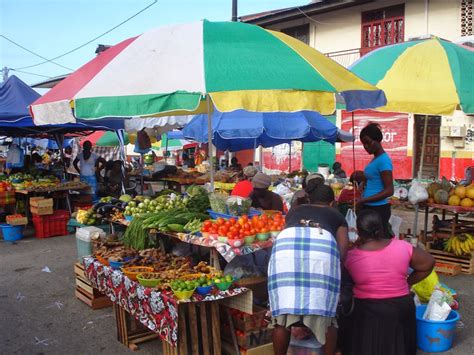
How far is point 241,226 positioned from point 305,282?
1.27 m

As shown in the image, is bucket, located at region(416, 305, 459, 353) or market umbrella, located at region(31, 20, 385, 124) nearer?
market umbrella, located at region(31, 20, 385, 124)

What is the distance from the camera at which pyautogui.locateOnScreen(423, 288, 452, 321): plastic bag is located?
4.52m

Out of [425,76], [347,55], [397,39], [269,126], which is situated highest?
[397,39]

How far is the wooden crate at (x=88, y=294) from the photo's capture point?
5.82 meters

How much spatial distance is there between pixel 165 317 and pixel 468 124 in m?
13.9

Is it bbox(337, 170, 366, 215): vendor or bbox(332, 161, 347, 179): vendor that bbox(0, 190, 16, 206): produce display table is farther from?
bbox(332, 161, 347, 179): vendor

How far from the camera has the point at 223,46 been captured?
15.5 ft

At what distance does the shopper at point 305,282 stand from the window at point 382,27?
648 inches

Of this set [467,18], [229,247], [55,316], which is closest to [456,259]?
[229,247]

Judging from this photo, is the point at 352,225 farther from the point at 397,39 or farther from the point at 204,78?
the point at 397,39

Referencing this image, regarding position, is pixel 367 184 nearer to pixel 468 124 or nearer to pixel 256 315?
pixel 256 315

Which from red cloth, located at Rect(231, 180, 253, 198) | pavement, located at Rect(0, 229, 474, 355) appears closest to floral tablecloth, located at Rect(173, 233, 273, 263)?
pavement, located at Rect(0, 229, 474, 355)

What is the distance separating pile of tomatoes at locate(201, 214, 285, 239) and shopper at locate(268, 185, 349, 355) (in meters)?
0.93

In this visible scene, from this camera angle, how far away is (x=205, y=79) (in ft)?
14.0
